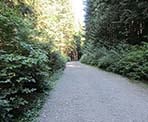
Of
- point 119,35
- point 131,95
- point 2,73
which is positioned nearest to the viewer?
point 2,73

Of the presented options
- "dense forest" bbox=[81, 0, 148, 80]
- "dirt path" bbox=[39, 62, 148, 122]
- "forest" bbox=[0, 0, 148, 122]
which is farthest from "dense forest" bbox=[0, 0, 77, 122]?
"dense forest" bbox=[81, 0, 148, 80]

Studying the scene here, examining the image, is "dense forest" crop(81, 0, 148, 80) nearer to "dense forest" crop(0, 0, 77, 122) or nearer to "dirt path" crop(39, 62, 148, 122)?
"dirt path" crop(39, 62, 148, 122)

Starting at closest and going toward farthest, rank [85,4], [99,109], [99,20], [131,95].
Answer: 1. [99,109]
2. [131,95]
3. [99,20]
4. [85,4]

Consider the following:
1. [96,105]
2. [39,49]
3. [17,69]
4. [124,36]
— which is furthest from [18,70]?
[124,36]

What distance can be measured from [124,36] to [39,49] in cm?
1390

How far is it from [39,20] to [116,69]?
6490 millimetres

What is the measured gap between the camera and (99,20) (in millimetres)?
23266

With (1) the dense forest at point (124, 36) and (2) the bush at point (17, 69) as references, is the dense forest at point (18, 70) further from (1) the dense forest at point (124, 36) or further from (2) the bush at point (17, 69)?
(1) the dense forest at point (124, 36)

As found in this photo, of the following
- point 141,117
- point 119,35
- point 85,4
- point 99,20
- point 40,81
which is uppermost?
point 85,4

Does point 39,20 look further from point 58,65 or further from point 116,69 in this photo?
point 116,69

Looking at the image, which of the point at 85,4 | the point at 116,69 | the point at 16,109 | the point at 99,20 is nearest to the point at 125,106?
the point at 16,109

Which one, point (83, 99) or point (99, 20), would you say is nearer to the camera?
point (83, 99)

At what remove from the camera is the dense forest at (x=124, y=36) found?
14.3 metres

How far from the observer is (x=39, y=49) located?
27.2 ft
